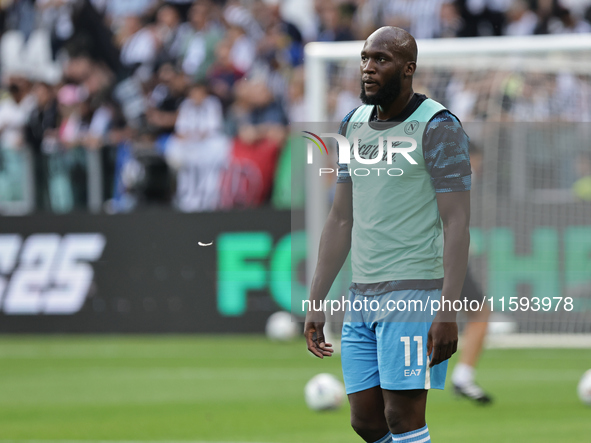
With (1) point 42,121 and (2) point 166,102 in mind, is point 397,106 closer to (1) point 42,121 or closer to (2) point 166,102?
(2) point 166,102

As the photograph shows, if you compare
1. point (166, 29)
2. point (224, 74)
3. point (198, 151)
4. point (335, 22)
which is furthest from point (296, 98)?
point (166, 29)

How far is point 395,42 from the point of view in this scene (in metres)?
3.89

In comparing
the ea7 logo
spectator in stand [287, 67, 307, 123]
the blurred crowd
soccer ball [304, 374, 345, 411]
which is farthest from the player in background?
the ea7 logo

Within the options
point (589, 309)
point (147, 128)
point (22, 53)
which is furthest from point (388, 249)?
point (22, 53)

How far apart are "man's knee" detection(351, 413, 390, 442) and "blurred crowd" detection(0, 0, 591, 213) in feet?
26.0

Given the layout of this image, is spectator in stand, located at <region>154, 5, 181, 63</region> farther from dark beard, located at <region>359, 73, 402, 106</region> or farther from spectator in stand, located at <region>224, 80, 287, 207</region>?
dark beard, located at <region>359, 73, 402, 106</region>

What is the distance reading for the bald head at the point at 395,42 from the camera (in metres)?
3.89

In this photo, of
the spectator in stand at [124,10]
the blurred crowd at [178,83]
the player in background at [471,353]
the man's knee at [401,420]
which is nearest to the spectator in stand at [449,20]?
the blurred crowd at [178,83]

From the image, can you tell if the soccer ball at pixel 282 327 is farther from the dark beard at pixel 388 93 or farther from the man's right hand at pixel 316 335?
the dark beard at pixel 388 93

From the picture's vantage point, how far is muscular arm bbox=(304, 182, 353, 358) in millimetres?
4207

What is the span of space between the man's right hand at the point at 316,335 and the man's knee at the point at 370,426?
0.99 ft

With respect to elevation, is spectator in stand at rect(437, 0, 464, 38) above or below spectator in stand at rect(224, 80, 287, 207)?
above

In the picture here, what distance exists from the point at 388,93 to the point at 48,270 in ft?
33.3

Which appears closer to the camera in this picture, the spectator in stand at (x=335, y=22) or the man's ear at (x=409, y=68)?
the man's ear at (x=409, y=68)
